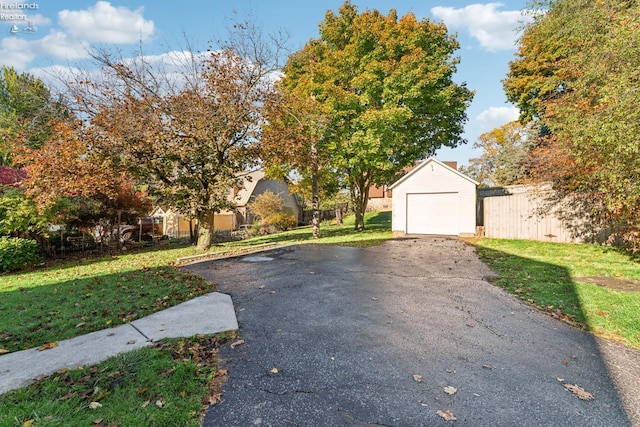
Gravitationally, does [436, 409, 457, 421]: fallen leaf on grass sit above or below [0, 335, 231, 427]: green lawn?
below

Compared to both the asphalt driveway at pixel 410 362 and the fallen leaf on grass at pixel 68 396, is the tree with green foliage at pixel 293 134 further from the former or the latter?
the fallen leaf on grass at pixel 68 396

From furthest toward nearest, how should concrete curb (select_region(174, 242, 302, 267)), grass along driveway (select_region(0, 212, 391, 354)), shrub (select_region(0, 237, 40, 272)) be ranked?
concrete curb (select_region(174, 242, 302, 267)) < shrub (select_region(0, 237, 40, 272)) < grass along driveway (select_region(0, 212, 391, 354))

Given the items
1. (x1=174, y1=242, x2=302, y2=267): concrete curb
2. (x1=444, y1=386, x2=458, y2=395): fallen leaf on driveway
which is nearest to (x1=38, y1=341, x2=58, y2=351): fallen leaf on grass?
(x1=444, y1=386, x2=458, y2=395): fallen leaf on driveway

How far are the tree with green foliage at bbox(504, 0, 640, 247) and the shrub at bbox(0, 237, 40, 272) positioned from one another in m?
15.6

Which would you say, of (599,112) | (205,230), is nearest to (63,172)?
(205,230)

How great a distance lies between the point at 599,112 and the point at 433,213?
9.53 metres

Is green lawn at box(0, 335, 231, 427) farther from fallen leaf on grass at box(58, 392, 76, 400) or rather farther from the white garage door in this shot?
the white garage door

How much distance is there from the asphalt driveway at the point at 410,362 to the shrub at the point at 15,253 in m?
8.04

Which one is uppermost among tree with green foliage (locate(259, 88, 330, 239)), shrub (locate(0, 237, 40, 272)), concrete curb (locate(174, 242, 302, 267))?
tree with green foliage (locate(259, 88, 330, 239))

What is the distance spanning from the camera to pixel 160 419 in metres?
2.43

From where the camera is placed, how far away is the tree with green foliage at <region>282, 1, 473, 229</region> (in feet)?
51.8

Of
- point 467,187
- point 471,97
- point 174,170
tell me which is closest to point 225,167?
point 174,170

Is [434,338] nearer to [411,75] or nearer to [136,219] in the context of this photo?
[411,75]

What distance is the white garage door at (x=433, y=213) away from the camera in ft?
50.5
